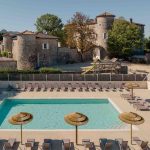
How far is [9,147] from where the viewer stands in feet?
46.6

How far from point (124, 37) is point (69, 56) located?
33.9ft

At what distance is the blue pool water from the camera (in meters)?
20.3

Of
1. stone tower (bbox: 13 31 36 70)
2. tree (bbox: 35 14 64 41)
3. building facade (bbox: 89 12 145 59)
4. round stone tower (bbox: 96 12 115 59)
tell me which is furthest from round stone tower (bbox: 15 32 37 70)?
tree (bbox: 35 14 64 41)

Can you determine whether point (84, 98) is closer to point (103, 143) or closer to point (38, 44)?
point (103, 143)

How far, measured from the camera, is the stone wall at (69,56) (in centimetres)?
5000

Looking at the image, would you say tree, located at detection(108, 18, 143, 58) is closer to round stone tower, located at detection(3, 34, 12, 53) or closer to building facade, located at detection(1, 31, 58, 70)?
building facade, located at detection(1, 31, 58, 70)

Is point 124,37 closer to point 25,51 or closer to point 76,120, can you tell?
point 25,51

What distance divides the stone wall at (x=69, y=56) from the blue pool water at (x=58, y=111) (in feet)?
75.0

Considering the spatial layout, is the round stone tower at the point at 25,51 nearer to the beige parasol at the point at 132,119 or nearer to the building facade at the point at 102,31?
the building facade at the point at 102,31

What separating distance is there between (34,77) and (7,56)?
60.5 ft

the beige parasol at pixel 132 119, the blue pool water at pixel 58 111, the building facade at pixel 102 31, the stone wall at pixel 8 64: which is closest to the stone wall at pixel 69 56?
the building facade at pixel 102 31

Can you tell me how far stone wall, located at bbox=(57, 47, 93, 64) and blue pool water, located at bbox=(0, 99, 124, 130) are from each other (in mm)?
22851

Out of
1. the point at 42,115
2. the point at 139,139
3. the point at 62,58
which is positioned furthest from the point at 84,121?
the point at 62,58

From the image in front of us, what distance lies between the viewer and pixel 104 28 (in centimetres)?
5409
